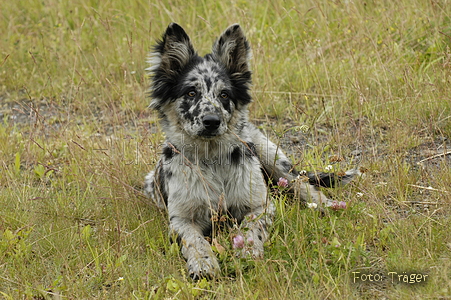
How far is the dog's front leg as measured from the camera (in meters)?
3.35

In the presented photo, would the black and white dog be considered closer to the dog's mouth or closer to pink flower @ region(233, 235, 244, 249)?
the dog's mouth

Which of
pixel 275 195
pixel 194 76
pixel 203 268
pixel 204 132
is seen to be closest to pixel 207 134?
pixel 204 132

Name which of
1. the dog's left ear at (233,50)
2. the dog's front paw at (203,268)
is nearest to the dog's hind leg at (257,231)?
the dog's front paw at (203,268)

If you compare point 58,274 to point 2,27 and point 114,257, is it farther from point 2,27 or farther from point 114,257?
point 2,27

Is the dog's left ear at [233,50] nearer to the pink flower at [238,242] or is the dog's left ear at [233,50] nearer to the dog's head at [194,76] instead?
the dog's head at [194,76]

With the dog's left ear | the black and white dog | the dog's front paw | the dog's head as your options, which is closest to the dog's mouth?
the black and white dog

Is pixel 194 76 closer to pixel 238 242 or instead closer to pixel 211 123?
pixel 211 123

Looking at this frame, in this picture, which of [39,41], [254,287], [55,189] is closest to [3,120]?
[39,41]

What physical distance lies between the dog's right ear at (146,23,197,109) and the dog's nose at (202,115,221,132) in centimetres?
57

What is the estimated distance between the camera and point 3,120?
6742mm

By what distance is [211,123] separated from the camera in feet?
12.5

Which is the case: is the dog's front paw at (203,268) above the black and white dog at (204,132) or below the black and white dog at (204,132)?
below

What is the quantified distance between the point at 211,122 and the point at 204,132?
0.10 m

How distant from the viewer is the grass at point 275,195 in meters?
3.23
